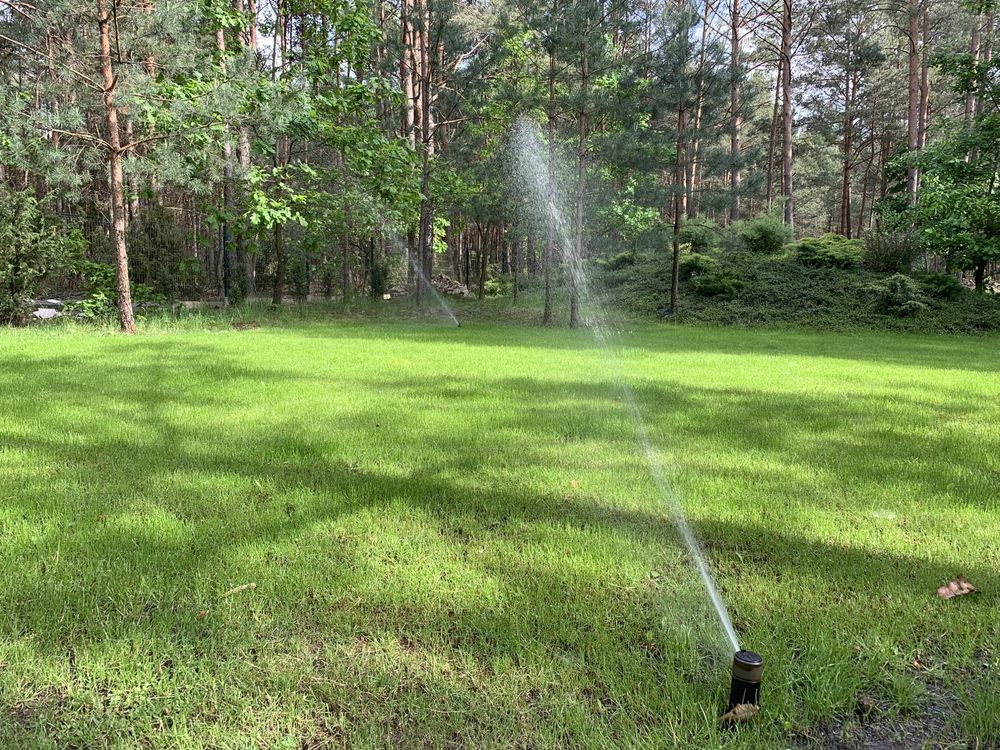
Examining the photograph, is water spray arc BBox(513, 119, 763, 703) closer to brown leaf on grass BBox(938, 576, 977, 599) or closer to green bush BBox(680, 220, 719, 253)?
brown leaf on grass BBox(938, 576, 977, 599)

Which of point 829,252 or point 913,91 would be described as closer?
point 829,252

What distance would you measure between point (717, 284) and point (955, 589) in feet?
56.4

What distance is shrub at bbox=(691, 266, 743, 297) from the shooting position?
707 inches

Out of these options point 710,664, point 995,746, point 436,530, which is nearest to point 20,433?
point 436,530

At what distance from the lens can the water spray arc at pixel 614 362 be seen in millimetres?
1405

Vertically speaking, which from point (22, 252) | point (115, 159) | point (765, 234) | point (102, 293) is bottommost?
point (102, 293)

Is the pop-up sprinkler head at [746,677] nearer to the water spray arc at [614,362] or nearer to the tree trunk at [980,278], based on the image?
the water spray arc at [614,362]

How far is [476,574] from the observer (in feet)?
7.08

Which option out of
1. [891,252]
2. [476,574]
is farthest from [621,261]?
[476,574]

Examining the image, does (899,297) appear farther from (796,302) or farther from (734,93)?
(734,93)

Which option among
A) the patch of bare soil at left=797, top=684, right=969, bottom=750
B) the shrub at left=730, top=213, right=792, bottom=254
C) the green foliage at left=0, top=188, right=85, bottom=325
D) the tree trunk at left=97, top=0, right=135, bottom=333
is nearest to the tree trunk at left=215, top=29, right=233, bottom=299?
the tree trunk at left=97, top=0, right=135, bottom=333

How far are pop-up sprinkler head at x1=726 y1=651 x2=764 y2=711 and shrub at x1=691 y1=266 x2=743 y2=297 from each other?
58.8 feet

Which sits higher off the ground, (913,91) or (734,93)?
(913,91)

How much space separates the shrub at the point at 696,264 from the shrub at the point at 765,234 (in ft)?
6.29
